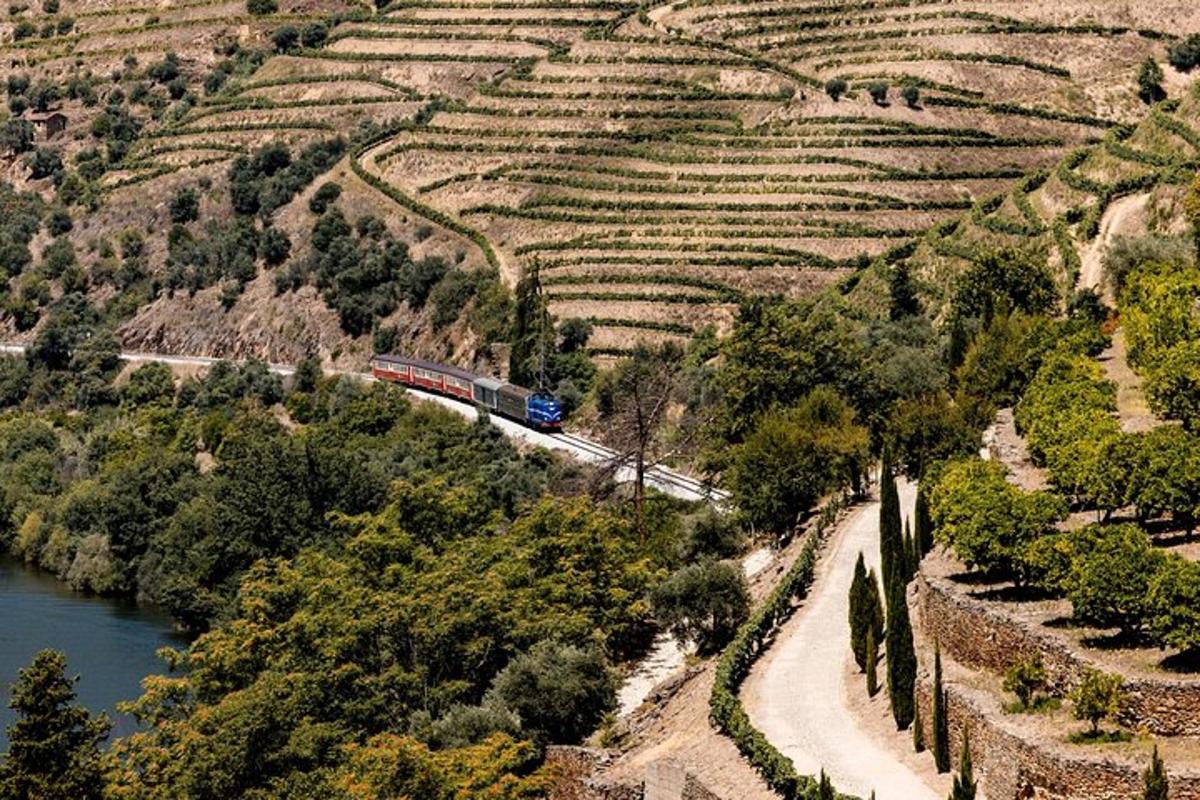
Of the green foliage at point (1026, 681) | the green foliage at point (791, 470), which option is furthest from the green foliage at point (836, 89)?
the green foliage at point (1026, 681)

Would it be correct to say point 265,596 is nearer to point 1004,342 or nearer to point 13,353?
point 1004,342

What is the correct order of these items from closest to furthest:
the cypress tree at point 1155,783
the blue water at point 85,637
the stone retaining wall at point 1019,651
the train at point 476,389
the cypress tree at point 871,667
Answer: the cypress tree at point 1155,783 < the stone retaining wall at point 1019,651 < the cypress tree at point 871,667 < the blue water at point 85,637 < the train at point 476,389

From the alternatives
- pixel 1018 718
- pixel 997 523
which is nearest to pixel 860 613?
pixel 997 523

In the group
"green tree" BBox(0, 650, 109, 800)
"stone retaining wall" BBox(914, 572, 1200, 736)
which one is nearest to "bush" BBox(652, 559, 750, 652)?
"stone retaining wall" BBox(914, 572, 1200, 736)

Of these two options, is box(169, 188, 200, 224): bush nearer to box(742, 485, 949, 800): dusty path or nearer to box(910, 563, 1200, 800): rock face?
box(742, 485, 949, 800): dusty path

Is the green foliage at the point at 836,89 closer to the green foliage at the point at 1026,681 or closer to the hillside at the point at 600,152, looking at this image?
the hillside at the point at 600,152

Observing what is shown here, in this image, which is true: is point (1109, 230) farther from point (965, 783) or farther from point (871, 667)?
point (965, 783)

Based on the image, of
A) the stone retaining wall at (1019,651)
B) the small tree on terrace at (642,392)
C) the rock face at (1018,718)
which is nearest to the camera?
the rock face at (1018,718)
